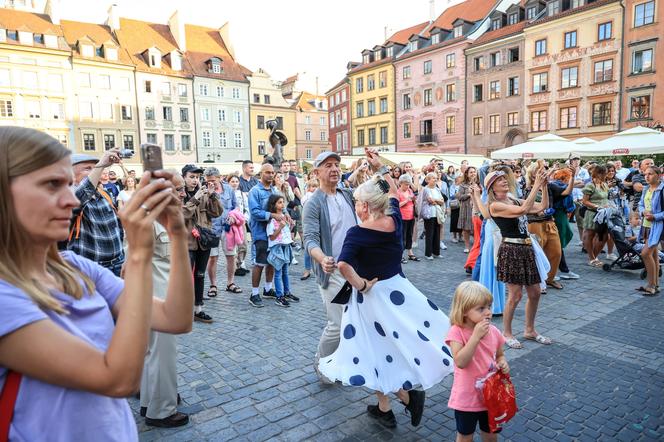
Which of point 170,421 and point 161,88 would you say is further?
point 161,88

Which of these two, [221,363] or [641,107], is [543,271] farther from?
[641,107]

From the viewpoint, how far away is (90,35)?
152ft

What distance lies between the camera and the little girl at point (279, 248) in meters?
7.16

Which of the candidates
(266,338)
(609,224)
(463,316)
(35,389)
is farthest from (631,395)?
(609,224)

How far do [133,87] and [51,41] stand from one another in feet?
26.3

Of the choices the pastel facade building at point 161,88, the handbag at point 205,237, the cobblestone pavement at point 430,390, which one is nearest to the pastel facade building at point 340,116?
the pastel facade building at point 161,88

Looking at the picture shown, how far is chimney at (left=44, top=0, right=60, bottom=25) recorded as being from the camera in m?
45.0

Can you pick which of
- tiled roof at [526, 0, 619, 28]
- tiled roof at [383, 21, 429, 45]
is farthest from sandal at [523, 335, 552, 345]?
tiled roof at [383, 21, 429, 45]

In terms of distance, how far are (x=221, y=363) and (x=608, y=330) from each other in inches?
188

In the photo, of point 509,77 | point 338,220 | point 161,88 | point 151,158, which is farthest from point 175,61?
point 151,158

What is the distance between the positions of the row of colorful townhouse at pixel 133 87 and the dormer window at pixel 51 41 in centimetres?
9

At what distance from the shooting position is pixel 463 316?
2.93 meters

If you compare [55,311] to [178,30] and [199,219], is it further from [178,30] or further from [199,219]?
[178,30]

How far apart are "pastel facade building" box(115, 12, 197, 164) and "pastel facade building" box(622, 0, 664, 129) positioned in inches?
1595
